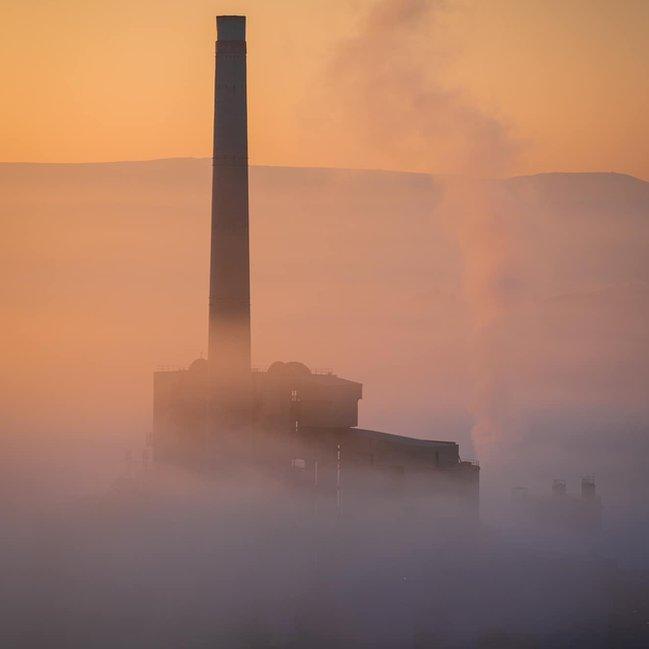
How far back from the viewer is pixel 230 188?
5447cm

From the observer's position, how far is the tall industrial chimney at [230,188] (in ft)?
178

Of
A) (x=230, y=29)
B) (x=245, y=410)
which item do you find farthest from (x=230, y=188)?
(x=245, y=410)

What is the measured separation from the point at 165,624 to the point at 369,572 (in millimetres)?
7185

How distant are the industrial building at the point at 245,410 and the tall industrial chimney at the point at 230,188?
3 centimetres

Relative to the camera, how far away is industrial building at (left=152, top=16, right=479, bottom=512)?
54469 mm

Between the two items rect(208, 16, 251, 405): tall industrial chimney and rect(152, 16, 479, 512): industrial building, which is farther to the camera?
rect(152, 16, 479, 512): industrial building

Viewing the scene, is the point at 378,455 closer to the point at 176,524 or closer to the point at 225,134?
the point at 176,524

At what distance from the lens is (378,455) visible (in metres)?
55.3

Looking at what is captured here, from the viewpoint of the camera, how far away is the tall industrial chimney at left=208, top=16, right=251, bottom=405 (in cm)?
5428

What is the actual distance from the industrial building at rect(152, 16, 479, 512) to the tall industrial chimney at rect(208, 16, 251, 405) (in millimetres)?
33

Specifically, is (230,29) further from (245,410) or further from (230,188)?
(245,410)

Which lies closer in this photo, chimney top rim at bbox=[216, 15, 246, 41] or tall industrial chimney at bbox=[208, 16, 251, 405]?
tall industrial chimney at bbox=[208, 16, 251, 405]

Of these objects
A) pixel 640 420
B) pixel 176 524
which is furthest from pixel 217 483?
pixel 640 420

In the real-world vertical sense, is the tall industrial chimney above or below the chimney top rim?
below
